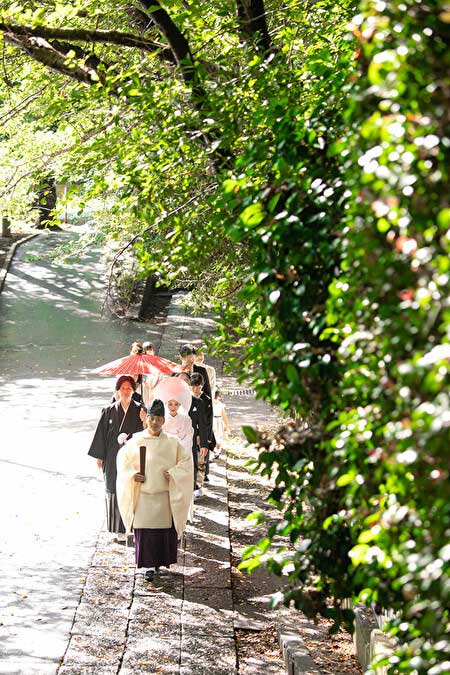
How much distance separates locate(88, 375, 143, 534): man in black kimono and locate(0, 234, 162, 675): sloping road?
1.50ft

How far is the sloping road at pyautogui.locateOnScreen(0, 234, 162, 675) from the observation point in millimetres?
9297

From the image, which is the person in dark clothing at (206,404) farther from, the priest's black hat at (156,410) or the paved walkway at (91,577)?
the priest's black hat at (156,410)

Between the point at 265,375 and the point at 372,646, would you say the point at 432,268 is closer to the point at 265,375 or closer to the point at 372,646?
the point at 265,375

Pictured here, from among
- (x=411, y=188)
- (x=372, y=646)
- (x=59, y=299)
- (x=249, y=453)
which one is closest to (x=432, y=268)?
(x=411, y=188)

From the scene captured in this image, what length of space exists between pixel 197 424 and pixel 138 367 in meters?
1.06

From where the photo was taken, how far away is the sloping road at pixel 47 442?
9.30m

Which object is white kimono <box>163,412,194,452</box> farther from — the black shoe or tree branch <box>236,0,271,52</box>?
tree branch <box>236,0,271,52</box>

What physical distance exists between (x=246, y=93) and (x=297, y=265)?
2.81 meters

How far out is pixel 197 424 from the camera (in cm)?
1273

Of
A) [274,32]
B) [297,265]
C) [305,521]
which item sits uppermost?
[274,32]

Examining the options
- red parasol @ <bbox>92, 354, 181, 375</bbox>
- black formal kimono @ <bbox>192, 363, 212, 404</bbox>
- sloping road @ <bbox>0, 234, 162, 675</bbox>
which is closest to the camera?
sloping road @ <bbox>0, 234, 162, 675</bbox>

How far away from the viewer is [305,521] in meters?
4.67

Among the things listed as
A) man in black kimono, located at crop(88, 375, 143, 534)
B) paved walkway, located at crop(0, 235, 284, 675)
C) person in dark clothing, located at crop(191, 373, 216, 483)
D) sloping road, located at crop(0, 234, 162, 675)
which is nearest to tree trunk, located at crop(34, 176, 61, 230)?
sloping road, located at crop(0, 234, 162, 675)

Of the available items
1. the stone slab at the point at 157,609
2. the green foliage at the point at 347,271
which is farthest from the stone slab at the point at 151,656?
the green foliage at the point at 347,271
